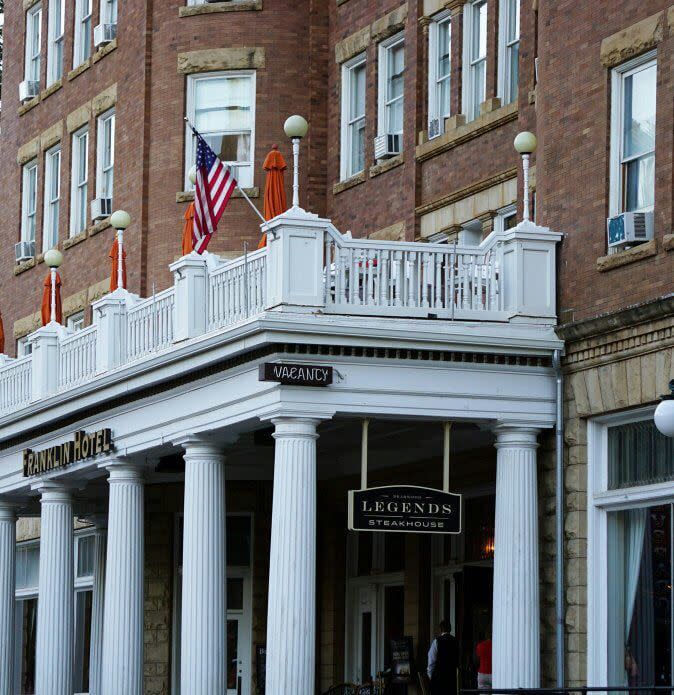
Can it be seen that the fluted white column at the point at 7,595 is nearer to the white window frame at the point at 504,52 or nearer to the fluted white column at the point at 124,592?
the fluted white column at the point at 124,592

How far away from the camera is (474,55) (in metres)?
28.5

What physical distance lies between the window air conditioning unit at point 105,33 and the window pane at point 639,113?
618 inches

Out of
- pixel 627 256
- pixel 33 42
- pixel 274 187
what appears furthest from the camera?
pixel 33 42

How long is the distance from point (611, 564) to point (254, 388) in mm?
4585

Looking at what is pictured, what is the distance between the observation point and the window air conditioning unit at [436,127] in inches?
1147

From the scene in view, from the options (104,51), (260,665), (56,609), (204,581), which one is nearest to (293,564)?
(204,581)

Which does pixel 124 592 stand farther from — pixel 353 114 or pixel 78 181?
pixel 78 181

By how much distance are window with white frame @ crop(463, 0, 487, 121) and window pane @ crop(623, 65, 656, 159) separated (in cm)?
584

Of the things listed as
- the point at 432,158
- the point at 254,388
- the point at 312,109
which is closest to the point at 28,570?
the point at 312,109

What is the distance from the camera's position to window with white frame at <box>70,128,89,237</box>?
3778cm

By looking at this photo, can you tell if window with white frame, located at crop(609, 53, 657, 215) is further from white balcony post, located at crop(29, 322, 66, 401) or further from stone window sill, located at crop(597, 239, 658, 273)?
white balcony post, located at crop(29, 322, 66, 401)

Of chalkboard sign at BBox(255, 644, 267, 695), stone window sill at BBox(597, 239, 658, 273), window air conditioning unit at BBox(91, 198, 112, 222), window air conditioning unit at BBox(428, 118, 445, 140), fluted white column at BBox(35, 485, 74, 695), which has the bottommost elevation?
chalkboard sign at BBox(255, 644, 267, 695)

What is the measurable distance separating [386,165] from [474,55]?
2742mm

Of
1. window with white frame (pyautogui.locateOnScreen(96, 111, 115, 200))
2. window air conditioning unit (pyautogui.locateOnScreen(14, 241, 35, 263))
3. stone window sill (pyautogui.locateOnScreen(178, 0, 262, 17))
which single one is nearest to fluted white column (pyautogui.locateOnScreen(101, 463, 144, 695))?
stone window sill (pyautogui.locateOnScreen(178, 0, 262, 17))
